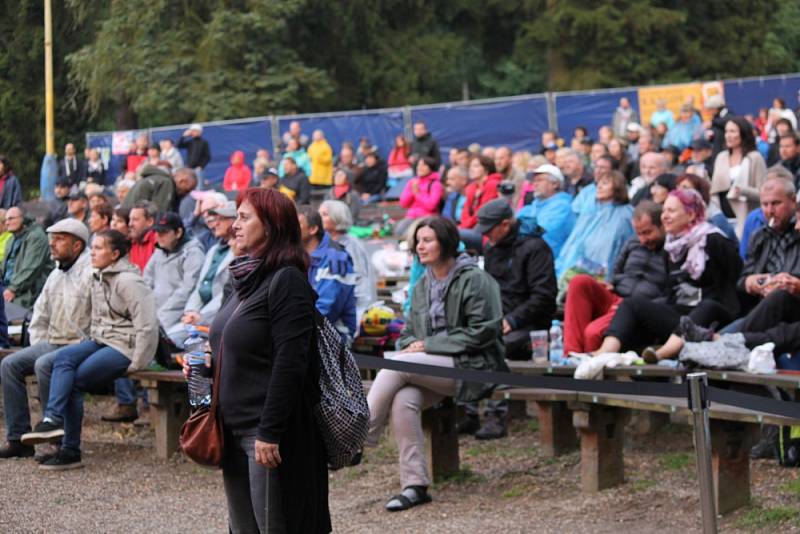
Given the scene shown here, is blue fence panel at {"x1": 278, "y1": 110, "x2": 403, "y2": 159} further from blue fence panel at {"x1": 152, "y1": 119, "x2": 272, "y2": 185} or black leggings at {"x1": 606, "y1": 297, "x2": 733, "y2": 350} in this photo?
black leggings at {"x1": 606, "y1": 297, "x2": 733, "y2": 350}

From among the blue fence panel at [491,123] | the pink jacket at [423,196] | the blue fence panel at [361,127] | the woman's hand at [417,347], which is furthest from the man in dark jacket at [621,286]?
the blue fence panel at [361,127]

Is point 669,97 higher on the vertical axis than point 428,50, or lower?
lower

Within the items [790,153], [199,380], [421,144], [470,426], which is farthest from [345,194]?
[199,380]

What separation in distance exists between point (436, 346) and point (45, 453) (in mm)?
2755

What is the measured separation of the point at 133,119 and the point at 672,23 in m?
15.9

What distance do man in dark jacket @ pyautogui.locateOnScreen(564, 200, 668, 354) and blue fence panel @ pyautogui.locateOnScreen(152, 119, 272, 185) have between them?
→ 54.9 feet

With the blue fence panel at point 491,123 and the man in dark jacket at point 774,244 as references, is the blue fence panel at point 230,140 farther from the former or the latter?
the man in dark jacket at point 774,244

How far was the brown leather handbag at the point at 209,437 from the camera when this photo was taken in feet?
16.2

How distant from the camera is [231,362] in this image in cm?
493

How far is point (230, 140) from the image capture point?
25.3 meters

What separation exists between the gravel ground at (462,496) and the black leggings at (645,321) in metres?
0.73

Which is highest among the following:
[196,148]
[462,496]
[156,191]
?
[196,148]

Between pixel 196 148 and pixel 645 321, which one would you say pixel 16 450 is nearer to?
pixel 645 321

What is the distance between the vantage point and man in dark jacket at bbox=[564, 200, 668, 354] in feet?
28.6
